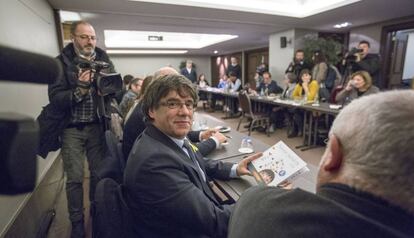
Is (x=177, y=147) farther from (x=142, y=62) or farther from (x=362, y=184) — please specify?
(x=142, y=62)

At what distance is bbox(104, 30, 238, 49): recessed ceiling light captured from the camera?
8.06 meters

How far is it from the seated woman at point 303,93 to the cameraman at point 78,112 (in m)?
3.64

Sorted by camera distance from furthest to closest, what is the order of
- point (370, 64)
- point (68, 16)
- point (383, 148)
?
point (68, 16) < point (370, 64) < point (383, 148)

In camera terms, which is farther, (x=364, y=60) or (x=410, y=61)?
(x=410, y=61)

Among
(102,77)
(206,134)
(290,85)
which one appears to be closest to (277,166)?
(206,134)

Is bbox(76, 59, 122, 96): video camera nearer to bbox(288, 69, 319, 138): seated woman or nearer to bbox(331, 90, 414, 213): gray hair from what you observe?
bbox(331, 90, 414, 213): gray hair

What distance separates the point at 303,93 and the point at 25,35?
4.46 m

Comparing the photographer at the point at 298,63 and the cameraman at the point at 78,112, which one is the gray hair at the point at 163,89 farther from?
the photographer at the point at 298,63

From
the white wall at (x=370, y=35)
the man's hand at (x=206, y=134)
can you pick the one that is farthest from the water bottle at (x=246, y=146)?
the white wall at (x=370, y=35)

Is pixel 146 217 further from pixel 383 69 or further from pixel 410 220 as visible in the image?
pixel 383 69

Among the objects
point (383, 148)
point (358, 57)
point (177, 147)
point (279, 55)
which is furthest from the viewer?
point (279, 55)

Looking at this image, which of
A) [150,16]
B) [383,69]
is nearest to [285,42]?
[383,69]

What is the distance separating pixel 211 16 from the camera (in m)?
4.49

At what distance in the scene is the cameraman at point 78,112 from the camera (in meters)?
1.53
